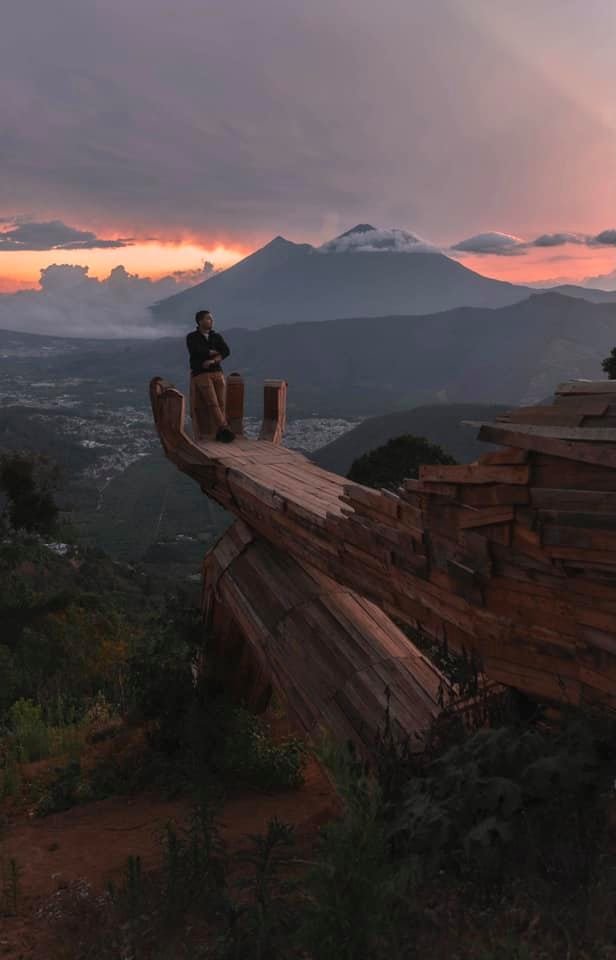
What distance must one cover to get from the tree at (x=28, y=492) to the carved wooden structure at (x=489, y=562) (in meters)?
38.6

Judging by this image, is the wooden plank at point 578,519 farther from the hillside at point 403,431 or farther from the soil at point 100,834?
the hillside at point 403,431

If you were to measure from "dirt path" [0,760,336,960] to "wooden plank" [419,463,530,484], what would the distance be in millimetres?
3226

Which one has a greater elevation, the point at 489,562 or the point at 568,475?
the point at 568,475

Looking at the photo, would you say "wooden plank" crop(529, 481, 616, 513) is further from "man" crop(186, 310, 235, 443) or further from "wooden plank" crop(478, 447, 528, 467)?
"man" crop(186, 310, 235, 443)

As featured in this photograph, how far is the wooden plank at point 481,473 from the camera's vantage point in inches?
137

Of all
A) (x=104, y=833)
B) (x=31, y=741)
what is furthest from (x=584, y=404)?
(x=31, y=741)

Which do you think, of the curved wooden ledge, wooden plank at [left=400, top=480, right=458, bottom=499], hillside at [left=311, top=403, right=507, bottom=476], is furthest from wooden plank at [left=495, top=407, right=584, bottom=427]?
hillside at [left=311, top=403, right=507, bottom=476]

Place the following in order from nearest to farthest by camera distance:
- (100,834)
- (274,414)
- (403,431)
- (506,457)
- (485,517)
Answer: (506,457) → (485,517) → (100,834) → (274,414) → (403,431)

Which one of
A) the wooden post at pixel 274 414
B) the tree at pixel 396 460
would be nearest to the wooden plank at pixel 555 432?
the wooden post at pixel 274 414

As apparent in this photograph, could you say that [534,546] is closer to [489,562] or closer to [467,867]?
[489,562]

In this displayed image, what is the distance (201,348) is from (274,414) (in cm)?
132

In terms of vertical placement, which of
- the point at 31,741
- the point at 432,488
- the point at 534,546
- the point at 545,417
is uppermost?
the point at 545,417

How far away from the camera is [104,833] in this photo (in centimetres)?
621

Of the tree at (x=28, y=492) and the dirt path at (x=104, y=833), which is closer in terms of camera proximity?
the dirt path at (x=104, y=833)
